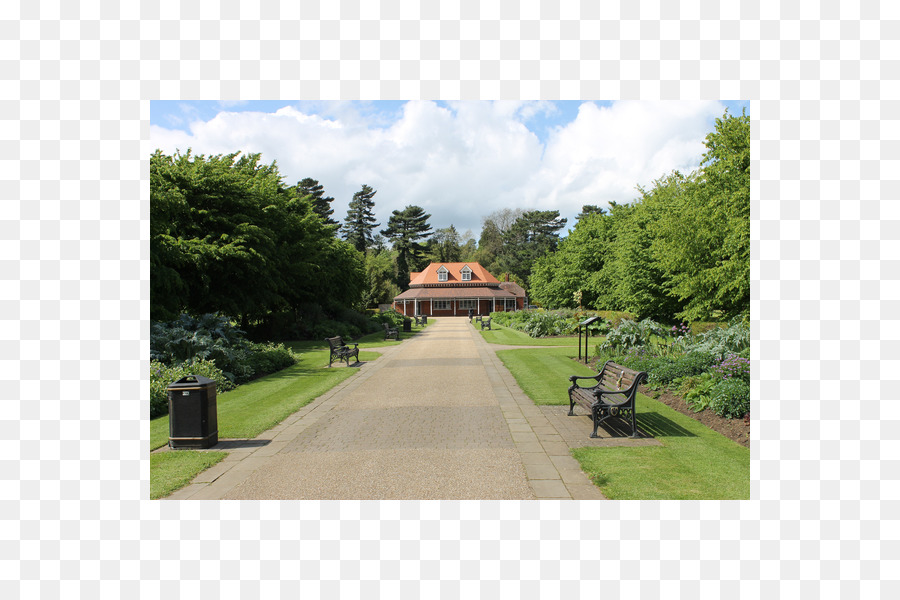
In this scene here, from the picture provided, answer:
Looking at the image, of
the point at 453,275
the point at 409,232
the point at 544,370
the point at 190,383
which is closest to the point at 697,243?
the point at 544,370

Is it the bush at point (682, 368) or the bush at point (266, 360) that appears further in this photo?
the bush at point (266, 360)

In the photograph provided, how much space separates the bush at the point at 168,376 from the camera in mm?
9791

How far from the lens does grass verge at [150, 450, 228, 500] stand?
5.42 meters

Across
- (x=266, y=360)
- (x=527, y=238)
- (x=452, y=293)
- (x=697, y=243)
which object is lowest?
(x=266, y=360)

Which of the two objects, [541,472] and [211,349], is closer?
[541,472]

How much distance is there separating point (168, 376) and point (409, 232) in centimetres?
7643

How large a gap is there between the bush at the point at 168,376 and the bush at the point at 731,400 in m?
8.92

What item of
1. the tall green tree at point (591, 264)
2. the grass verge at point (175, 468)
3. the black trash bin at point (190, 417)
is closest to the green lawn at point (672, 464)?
the grass verge at point (175, 468)

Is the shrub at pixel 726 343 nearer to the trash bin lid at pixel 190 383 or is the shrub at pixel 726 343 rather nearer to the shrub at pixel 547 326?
the trash bin lid at pixel 190 383

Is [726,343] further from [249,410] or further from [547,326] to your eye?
[547,326]

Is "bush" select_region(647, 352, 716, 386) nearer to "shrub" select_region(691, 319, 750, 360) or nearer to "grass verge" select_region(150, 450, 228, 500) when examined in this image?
"shrub" select_region(691, 319, 750, 360)

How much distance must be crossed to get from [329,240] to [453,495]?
106 feet

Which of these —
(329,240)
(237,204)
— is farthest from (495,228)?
(237,204)

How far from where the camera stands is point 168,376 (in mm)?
10758
